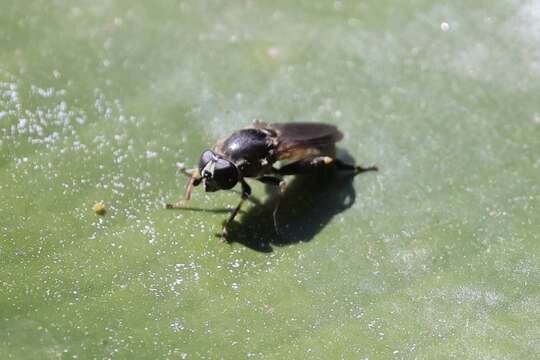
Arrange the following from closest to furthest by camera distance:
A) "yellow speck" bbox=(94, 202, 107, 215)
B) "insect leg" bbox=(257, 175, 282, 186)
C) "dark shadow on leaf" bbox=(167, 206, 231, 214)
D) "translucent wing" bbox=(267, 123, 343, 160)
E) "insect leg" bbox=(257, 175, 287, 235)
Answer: "yellow speck" bbox=(94, 202, 107, 215) → "dark shadow on leaf" bbox=(167, 206, 231, 214) → "insect leg" bbox=(257, 175, 287, 235) → "insect leg" bbox=(257, 175, 282, 186) → "translucent wing" bbox=(267, 123, 343, 160)

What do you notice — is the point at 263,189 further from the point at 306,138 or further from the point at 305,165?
the point at 306,138

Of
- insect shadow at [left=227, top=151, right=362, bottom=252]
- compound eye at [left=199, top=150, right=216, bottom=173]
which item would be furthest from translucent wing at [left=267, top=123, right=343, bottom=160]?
compound eye at [left=199, top=150, right=216, bottom=173]

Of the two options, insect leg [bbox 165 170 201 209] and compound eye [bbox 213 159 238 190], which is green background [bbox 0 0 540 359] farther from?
compound eye [bbox 213 159 238 190]

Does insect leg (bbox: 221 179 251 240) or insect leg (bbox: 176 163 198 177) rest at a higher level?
insect leg (bbox: 176 163 198 177)

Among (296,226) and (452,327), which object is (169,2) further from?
(452,327)

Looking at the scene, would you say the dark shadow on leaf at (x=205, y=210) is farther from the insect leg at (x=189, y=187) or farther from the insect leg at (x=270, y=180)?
the insect leg at (x=270, y=180)

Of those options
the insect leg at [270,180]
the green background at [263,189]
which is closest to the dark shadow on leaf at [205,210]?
the green background at [263,189]

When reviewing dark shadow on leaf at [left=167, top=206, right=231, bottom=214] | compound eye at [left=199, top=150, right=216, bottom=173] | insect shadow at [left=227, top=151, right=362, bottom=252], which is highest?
compound eye at [left=199, top=150, right=216, bottom=173]

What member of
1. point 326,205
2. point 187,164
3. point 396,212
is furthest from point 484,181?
point 187,164
